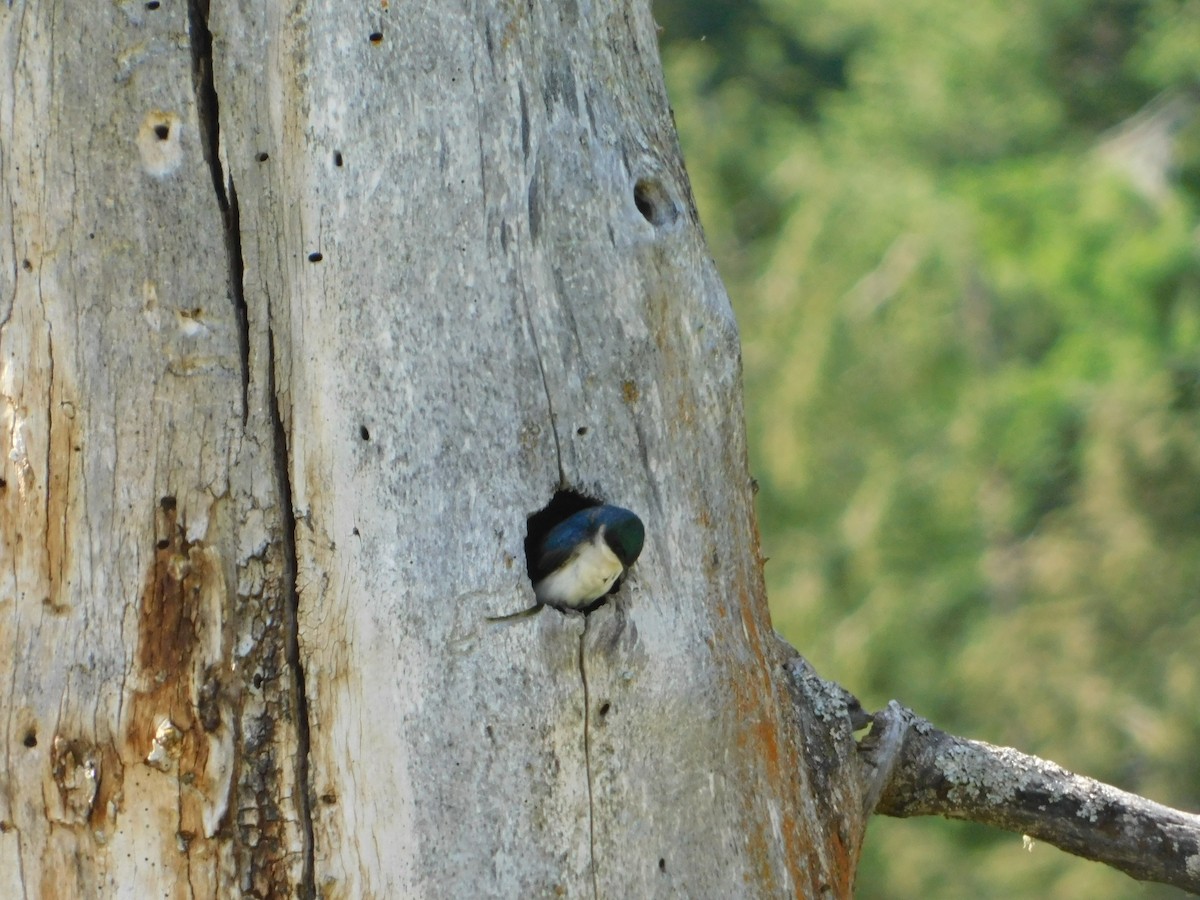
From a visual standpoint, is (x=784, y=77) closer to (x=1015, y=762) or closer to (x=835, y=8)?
(x=835, y=8)

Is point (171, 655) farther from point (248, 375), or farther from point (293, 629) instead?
point (248, 375)

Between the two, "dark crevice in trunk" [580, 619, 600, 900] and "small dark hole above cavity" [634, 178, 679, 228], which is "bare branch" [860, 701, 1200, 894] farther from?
"small dark hole above cavity" [634, 178, 679, 228]

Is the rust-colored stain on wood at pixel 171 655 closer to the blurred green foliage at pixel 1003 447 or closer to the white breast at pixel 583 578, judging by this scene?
the white breast at pixel 583 578

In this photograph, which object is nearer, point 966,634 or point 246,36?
point 246,36

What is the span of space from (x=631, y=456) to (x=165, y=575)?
0.68m

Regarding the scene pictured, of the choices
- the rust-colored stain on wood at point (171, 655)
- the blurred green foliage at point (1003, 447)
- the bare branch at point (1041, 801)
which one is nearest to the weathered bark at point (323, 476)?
the rust-colored stain on wood at point (171, 655)

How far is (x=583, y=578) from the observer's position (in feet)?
7.04

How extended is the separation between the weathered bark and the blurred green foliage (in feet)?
18.3

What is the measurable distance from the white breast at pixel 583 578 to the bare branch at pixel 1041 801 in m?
0.71

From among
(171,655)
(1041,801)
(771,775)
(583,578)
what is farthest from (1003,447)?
(171,655)

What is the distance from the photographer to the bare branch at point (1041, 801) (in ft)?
8.66

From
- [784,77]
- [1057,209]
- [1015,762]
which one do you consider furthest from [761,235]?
[1015,762]

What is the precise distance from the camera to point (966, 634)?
8469 mm

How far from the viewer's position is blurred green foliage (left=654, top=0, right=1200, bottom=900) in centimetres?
743
